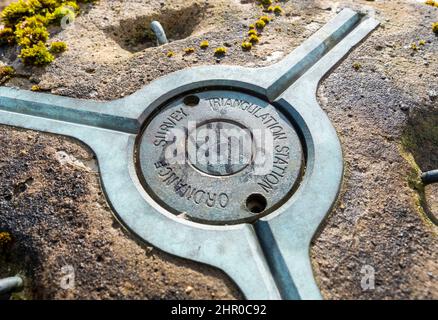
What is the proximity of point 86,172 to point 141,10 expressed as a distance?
4.42 metres

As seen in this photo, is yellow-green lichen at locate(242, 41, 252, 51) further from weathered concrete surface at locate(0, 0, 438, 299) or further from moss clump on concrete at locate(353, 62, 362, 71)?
moss clump on concrete at locate(353, 62, 362, 71)

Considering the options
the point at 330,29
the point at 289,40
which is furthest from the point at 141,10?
the point at 330,29

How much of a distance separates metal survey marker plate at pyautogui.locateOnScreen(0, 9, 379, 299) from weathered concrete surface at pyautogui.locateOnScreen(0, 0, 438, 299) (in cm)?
22

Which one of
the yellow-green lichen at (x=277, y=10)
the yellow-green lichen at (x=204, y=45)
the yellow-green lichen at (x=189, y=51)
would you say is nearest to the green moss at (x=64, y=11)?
the yellow-green lichen at (x=189, y=51)

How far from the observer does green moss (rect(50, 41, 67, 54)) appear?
7602 mm

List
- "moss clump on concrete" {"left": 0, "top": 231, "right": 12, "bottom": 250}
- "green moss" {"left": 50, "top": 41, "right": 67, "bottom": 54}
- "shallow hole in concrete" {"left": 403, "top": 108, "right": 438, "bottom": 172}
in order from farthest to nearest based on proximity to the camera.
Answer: "green moss" {"left": 50, "top": 41, "right": 67, "bottom": 54}, "shallow hole in concrete" {"left": 403, "top": 108, "right": 438, "bottom": 172}, "moss clump on concrete" {"left": 0, "top": 231, "right": 12, "bottom": 250}

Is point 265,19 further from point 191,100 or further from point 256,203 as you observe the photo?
point 256,203

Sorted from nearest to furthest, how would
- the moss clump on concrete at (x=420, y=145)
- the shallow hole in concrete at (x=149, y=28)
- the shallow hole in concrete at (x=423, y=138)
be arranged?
1. the moss clump on concrete at (x=420, y=145)
2. the shallow hole in concrete at (x=423, y=138)
3. the shallow hole in concrete at (x=149, y=28)

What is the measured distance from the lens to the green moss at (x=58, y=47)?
299 inches

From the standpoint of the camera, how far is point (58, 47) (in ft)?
24.9

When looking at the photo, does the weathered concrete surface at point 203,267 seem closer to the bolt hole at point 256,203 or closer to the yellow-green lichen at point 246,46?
the yellow-green lichen at point 246,46

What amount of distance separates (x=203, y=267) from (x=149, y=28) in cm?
573

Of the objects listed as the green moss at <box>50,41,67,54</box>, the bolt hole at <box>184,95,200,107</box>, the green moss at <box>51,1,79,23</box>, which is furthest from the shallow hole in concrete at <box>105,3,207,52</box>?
the bolt hole at <box>184,95,200,107</box>

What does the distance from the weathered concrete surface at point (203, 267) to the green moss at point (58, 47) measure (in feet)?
0.58
